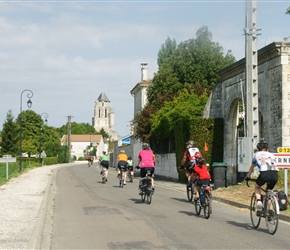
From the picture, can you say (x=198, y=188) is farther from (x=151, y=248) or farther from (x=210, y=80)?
(x=210, y=80)

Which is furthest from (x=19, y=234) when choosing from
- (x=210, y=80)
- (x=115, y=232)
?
(x=210, y=80)

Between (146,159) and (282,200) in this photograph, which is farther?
(146,159)

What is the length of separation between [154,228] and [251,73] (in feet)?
32.6

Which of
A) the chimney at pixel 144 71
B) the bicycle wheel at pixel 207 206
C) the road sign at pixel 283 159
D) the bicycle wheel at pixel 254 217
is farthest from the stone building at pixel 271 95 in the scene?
the chimney at pixel 144 71

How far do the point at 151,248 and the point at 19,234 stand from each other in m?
2.87

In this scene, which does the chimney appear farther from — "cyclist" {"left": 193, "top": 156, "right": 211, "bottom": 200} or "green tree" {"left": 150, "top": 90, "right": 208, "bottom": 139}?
"cyclist" {"left": 193, "top": 156, "right": 211, "bottom": 200}

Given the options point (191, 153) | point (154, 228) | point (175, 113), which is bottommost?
point (154, 228)

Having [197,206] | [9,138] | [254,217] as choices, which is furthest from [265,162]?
[9,138]

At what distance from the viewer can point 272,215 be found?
10.2 metres

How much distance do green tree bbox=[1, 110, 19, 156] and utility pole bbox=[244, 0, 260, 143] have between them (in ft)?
264

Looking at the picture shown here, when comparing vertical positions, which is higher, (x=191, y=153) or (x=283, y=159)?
(x=191, y=153)

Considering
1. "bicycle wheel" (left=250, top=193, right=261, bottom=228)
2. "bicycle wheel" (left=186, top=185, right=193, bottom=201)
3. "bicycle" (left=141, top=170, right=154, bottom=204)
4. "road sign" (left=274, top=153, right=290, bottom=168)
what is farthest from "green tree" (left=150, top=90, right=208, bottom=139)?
"bicycle wheel" (left=250, top=193, right=261, bottom=228)

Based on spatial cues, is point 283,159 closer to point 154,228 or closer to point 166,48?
point 154,228

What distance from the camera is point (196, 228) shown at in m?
11.0
